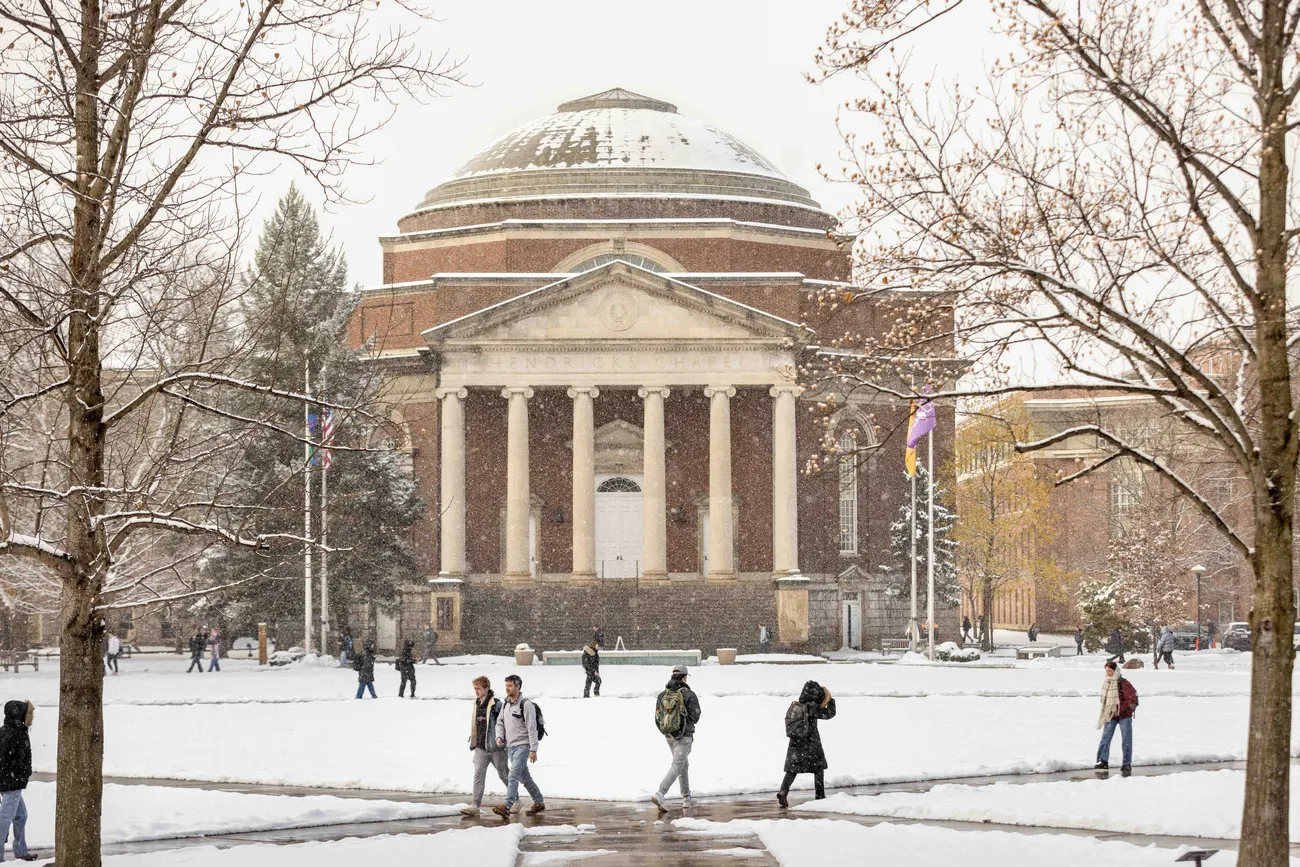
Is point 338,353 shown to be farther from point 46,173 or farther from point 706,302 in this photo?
point 46,173

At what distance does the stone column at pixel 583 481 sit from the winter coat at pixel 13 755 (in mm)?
39989

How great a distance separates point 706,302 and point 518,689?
124ft

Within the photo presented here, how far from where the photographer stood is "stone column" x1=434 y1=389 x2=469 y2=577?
56375 mm

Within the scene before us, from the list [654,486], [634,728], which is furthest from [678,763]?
[654,486]

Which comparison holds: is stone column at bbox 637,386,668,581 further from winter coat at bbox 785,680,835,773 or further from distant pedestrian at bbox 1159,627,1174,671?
winter coat at bbox 785,680,835,773

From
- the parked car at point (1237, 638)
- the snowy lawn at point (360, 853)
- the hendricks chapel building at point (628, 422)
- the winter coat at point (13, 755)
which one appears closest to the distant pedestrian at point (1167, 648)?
the hendricks chapel building at point (628, 422)

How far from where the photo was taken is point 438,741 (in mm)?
27031

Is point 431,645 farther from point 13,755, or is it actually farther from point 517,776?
point 13,755

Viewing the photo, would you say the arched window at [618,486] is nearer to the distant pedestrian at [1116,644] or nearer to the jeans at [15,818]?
the distant pedestrian at [1116,644]

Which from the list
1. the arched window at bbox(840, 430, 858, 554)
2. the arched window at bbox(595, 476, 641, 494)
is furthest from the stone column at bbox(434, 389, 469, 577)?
the arched window at bbox(840, 430, 858, 554)

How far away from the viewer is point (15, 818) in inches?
646

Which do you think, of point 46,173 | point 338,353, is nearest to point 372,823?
point 46,173

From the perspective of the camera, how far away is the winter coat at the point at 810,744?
19.6 metres

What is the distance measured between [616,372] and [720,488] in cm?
521
